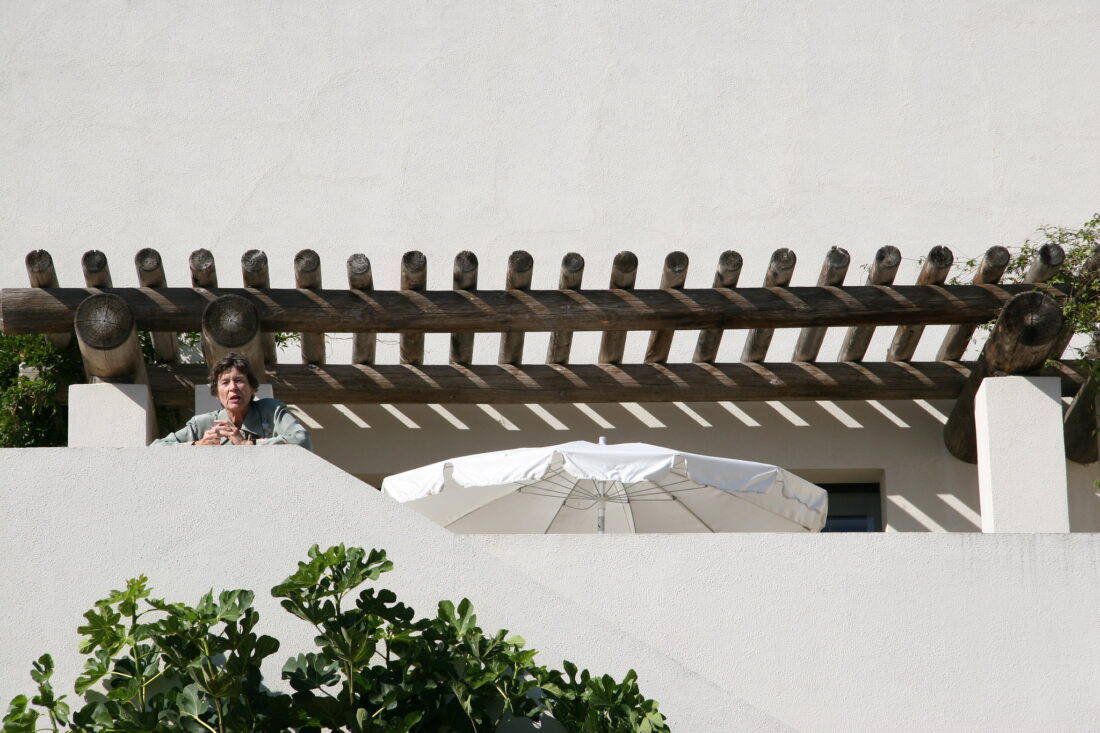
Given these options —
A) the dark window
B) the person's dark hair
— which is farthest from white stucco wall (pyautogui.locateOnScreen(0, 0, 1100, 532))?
the person's dark hair

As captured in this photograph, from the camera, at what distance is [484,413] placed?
326 inches

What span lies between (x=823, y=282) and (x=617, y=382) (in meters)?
1.36

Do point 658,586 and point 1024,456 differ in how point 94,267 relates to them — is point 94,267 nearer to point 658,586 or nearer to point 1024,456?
point 658,586

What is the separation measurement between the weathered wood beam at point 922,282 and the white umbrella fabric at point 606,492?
1.36m

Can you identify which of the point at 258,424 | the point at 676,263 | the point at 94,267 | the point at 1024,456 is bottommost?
the point at 1024,456

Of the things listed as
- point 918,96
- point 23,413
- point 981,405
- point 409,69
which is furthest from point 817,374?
point 23,413

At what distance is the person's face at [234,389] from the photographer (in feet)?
18.1

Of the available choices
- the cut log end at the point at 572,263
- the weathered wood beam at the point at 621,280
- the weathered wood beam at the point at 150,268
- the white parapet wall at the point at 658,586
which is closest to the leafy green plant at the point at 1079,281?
the weathered wood beam at the point at 621,280

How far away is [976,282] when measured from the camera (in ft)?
23.5

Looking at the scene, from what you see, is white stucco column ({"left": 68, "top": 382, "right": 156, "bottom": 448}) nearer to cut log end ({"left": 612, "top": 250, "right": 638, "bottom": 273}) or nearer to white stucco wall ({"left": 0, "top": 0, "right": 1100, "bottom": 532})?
white stucco wall ({"left": 0, "top": 0, "right": 1100, "bottom": 532})

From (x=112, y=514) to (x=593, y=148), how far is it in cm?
534

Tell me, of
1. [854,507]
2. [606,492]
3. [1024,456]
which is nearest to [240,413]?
[606,492]

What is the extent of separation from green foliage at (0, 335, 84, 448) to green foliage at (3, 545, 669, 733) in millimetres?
4059

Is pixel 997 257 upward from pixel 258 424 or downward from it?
upward
